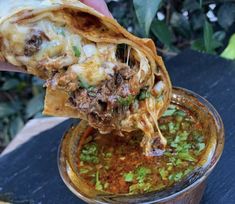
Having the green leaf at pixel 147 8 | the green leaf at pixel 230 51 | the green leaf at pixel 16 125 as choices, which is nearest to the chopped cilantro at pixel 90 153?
the green leaf at pixel 147 8

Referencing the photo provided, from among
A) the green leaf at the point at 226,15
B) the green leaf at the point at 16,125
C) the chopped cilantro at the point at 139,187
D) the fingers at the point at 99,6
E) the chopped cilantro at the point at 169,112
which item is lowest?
the green leaf at the point at 16,125

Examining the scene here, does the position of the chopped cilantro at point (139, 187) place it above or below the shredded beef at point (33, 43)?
below

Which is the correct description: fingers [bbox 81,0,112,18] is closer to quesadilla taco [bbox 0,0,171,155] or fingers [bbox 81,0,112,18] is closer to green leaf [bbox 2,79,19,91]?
quesadilla taco [bbox 0,0,171,155]

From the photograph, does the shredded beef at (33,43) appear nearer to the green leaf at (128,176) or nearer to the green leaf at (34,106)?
the green leaf at (128,176)

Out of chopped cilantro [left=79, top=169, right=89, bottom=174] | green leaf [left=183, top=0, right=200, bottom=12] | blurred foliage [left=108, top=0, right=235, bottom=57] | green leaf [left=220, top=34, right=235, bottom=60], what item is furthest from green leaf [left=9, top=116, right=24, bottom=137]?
chopped cilantro [left=79, top=169, right=89, bottom=174]

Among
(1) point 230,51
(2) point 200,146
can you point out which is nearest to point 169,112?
(2) point 200,146

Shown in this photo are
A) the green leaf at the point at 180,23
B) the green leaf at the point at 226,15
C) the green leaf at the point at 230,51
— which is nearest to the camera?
the green leaf at the point at 230,51

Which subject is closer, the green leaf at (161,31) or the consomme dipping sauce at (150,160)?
the consomme dipping sauce at (150,160)

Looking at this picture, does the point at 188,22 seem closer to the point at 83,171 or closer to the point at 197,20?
the point at 197,20
